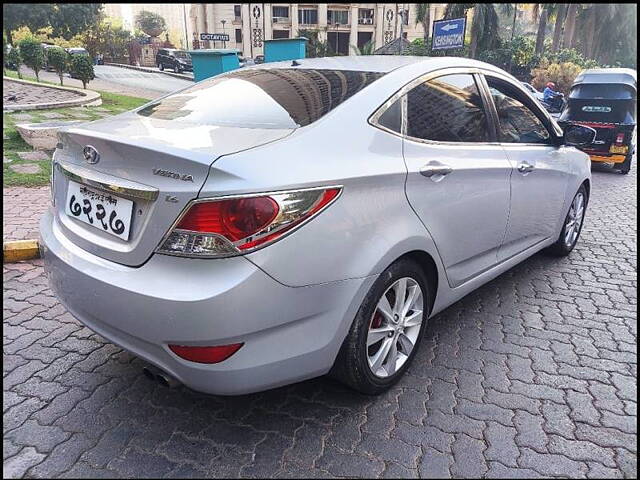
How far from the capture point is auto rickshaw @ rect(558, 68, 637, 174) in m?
9.41

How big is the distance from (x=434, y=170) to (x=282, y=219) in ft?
3.28

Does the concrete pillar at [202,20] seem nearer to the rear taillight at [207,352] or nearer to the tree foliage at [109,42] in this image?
the tree foliage at [109,42]

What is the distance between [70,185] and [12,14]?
1454cm

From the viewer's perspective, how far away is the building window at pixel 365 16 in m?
57.0

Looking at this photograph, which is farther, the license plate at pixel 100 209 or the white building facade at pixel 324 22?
the white building facade at pixel 324 22

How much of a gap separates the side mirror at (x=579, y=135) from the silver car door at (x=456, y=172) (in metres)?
1.27

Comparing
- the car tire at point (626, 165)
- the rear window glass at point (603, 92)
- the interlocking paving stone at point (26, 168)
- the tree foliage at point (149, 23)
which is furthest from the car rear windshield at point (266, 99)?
the tree foliage at point (149, 23)

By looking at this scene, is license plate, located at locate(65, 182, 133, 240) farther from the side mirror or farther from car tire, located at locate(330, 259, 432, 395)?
the side mirror

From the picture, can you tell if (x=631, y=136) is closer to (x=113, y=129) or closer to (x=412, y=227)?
(x=412, y=227)

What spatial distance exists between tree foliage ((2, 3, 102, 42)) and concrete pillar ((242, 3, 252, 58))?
41.4 m

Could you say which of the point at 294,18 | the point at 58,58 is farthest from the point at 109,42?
the point at 58,58

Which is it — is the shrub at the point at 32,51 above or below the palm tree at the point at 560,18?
below

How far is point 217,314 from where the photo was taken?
181 centimetres

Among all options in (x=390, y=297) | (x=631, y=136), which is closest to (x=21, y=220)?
(x=390, y=297)
